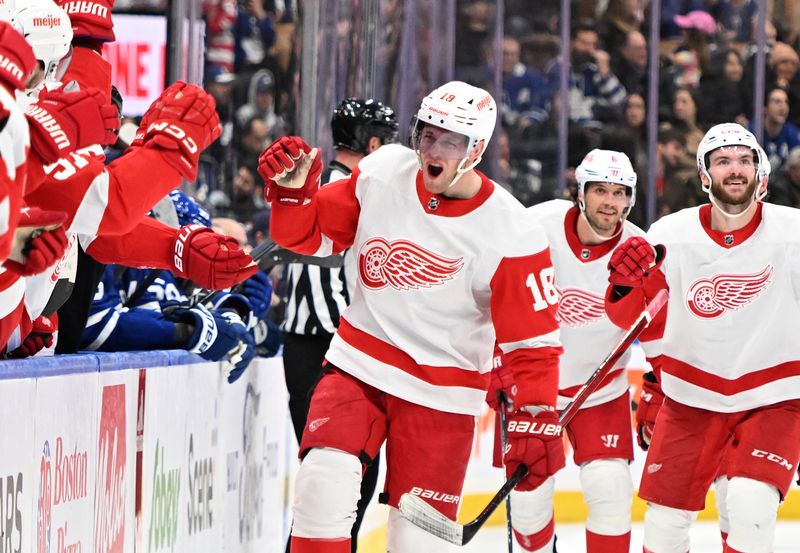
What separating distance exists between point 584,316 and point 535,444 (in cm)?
163

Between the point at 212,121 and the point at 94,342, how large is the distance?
1.19 metres

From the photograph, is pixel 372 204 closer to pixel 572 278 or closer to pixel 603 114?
pixel 572 278

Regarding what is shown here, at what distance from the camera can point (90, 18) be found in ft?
10.9

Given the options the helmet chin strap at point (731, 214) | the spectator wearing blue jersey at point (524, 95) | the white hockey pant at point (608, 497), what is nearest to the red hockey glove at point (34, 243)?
the helmet chin strap at point (731, 214)

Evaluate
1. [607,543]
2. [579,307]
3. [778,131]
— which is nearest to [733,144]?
[579,307]

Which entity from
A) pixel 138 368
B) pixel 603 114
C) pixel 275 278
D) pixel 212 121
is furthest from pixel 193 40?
pixel 212 121

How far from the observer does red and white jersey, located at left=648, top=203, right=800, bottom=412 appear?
4340mm

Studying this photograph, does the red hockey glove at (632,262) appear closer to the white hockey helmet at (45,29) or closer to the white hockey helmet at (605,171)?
the white hockey helmet at (605,171)

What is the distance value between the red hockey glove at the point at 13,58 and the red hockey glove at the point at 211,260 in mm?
979

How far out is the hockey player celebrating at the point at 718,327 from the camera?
430 cm

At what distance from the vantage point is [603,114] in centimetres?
984

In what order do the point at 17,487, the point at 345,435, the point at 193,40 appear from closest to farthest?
the point at 17,487, the point at 345,435, the point at 193,40

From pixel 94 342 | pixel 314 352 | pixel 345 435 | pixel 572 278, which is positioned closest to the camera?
pixel 345 435

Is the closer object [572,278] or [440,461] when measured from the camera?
[440,461]
